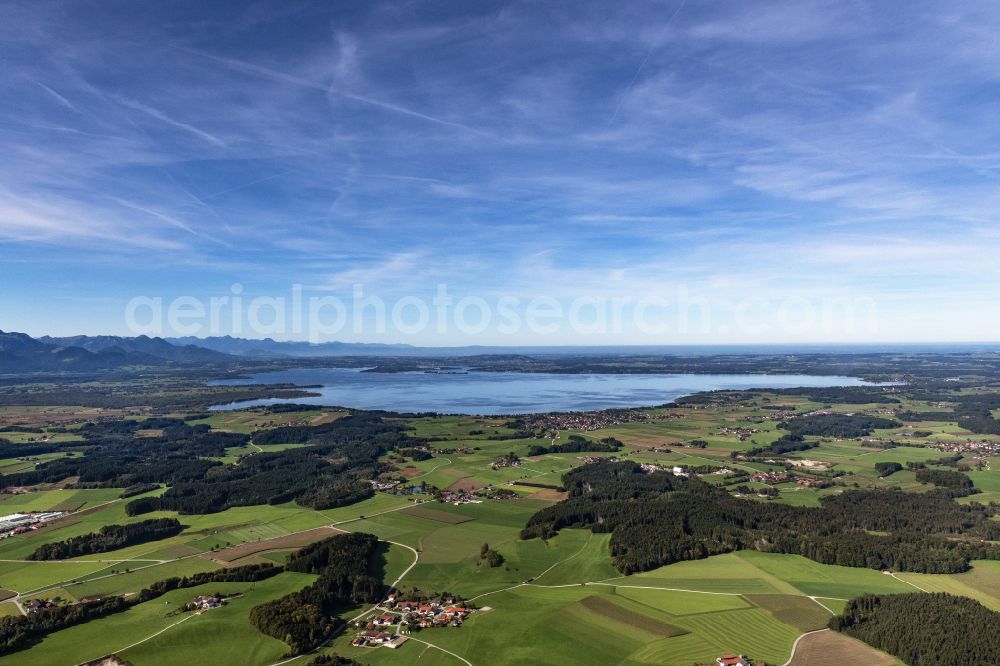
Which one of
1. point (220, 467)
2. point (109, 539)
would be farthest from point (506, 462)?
point (109, 539)

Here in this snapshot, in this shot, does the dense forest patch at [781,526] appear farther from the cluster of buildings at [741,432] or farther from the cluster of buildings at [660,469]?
→ the cluster of buildings at [741,432]

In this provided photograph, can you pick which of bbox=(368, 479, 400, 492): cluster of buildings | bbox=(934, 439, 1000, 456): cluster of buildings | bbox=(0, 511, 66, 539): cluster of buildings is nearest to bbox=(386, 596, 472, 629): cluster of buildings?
bbox=(368, 479, 400, 492): cluster of buildings

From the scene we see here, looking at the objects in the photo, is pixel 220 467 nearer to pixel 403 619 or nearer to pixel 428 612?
pixel 403 619

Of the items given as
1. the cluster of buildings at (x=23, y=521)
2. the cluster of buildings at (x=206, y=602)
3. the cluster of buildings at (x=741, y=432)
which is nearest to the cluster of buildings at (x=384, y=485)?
the cluster of buildings at (x=206, y=602)

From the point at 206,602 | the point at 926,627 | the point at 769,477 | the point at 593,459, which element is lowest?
the point at 593,459

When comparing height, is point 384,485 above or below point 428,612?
below

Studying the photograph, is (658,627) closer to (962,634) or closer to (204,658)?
(962,634)
